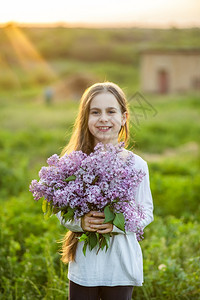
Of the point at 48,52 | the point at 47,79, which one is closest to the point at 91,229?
the point at 47,79

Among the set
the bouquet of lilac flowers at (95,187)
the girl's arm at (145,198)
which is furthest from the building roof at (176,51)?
the bouquet of lilac flowers at (95,187)

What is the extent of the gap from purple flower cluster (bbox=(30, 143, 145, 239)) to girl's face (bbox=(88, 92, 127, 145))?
334 millimetres

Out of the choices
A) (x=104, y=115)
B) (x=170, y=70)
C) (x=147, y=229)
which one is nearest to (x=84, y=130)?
(x=104, y=115)

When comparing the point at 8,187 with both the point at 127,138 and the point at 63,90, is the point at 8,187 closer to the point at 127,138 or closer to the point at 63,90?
the point at 127,138

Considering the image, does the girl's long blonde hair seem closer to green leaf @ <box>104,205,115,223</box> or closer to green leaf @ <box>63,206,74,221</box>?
green leaf @ <box>63,206,74,221</box>

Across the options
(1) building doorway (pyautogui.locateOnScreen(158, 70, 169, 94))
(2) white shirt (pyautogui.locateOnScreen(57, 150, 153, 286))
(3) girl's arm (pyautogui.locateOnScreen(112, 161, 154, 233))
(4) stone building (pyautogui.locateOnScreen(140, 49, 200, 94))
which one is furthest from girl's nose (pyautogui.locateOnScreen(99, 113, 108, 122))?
(1) building doorway (pyautogui.locateOnScreen(158, 70, 169, 94))

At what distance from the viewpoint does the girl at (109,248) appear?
2.06 m

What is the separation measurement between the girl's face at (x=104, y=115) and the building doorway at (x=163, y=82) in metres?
28.8

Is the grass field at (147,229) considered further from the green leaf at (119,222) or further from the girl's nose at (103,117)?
the green leaf at (119,222)

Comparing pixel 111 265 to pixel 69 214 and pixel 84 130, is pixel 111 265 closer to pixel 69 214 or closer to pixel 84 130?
pixel 69 214

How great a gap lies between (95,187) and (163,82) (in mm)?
29660

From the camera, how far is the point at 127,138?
2.54m

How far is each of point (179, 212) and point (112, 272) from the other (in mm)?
3966

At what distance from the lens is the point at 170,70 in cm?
2958
